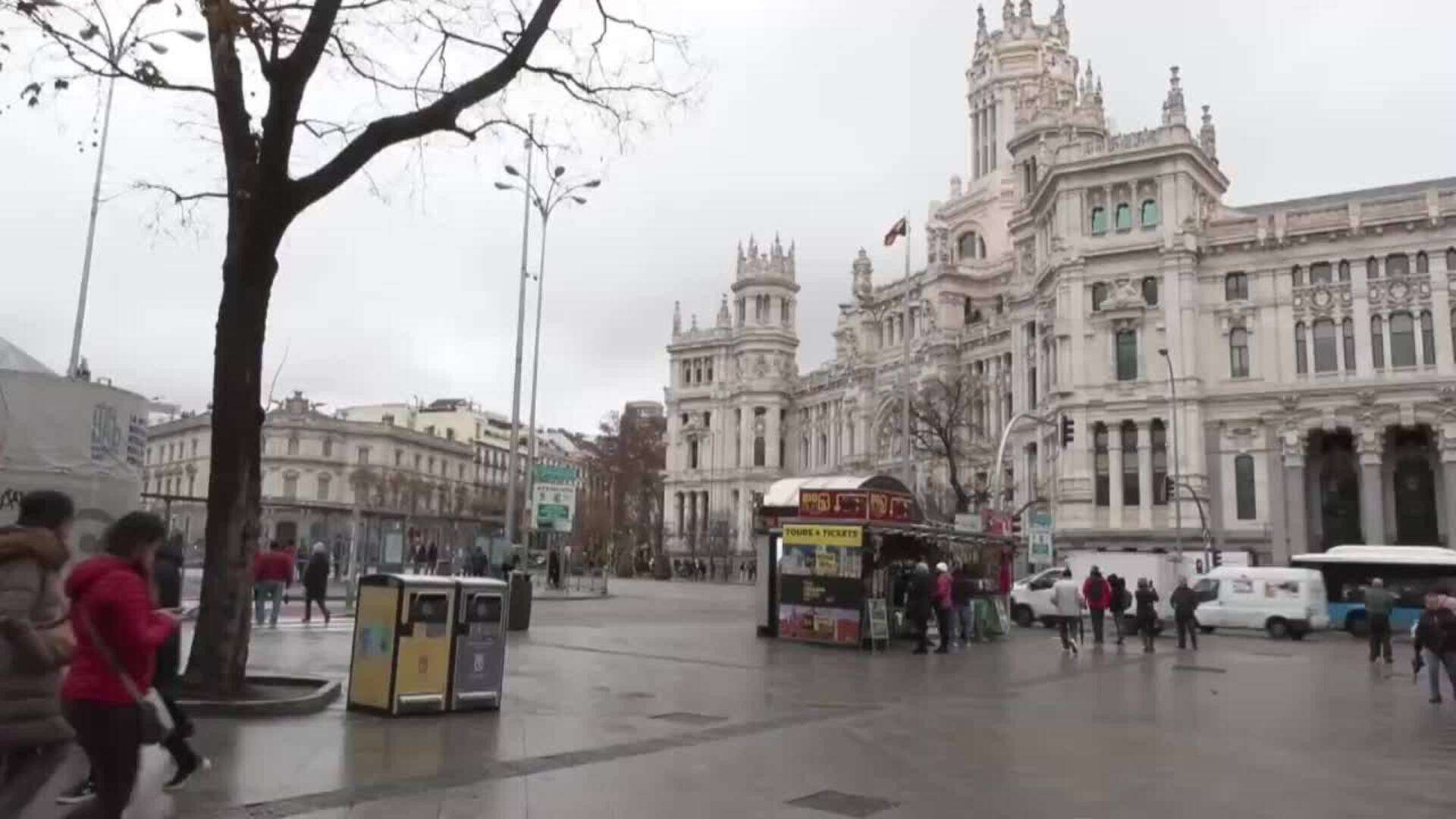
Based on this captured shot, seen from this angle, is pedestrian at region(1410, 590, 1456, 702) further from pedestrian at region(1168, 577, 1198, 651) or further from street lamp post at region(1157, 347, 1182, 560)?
street lamp post at region(1157, 347, 1182, 560)

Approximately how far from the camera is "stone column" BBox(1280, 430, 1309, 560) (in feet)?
175

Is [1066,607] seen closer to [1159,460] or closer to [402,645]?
[402,645]

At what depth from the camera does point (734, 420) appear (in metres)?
112

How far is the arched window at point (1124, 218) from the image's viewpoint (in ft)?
187

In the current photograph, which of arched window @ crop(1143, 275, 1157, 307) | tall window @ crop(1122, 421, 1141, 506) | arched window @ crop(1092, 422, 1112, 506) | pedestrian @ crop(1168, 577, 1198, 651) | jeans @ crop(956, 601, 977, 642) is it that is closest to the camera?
jeans @ crop(956, 601, 977, 642)

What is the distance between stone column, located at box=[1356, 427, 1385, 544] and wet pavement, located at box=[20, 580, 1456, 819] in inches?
1488

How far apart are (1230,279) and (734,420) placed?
62.4 m

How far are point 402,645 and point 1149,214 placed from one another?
2113 inches

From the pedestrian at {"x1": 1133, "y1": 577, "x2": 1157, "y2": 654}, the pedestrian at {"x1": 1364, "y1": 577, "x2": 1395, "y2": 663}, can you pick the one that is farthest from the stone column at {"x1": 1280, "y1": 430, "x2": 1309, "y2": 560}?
the pedestrian at {"x1": 1364, "y1": 577, "x2": 1395, "y2": 663}

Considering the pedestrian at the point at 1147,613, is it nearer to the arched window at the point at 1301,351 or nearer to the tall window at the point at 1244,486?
the tall window at the point at 1244,486

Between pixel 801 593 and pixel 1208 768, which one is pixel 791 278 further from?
pixel 1208 768

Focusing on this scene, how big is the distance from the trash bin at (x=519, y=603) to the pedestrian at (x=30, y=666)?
1794cm

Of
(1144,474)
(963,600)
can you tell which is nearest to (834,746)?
(963,600)

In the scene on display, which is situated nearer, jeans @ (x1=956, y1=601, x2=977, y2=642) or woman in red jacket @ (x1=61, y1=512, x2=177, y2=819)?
woman in red jacket @ (x1=61, y1=512, x2=177, y2=819)
